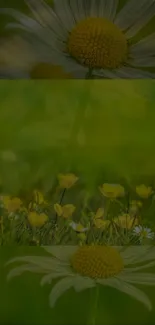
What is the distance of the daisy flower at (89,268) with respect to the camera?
629 mm

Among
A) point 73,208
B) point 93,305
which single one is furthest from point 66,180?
point 93,305

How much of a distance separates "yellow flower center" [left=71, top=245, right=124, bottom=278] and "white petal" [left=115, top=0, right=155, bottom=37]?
25cm

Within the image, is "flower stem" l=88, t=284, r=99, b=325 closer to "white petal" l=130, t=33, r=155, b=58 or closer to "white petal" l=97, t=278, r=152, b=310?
"white petal" l=97, t=278, r=152, b=310

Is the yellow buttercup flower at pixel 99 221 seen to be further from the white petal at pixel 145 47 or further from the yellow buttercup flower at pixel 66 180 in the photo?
the white petal at pixel 145 47

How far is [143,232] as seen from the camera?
0.66 m

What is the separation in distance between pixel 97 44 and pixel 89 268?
0.79ft

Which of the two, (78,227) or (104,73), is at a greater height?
(104,73)

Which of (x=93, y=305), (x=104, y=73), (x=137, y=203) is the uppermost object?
(x=104, y=73)

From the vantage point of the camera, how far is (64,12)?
0.68m

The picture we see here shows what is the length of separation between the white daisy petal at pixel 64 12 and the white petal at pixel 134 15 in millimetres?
53

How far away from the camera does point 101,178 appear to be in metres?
0.66

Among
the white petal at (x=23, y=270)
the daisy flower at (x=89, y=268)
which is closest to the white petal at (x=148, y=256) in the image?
the daisy flower at (x=89, y=268)

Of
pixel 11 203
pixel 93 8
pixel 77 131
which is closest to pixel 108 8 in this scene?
pixel 93 8

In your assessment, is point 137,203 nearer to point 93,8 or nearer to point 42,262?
point 42,262
